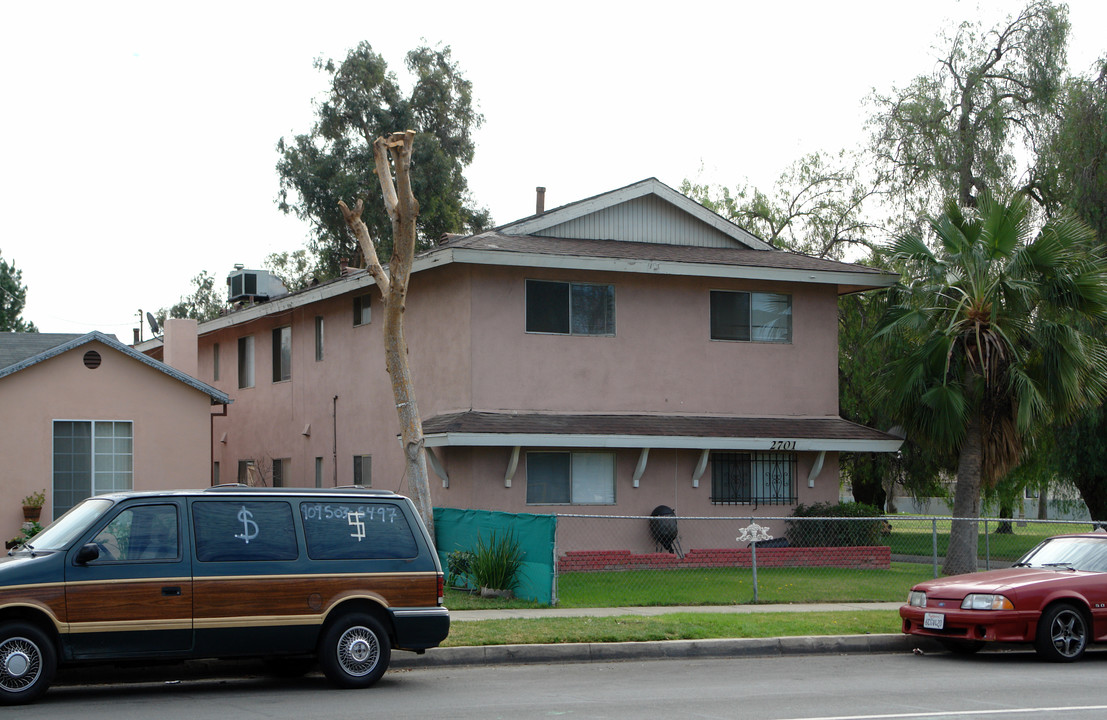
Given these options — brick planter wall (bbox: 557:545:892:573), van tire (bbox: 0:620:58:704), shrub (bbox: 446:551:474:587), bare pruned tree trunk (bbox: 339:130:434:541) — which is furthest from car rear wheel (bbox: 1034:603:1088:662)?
van tire (bbox: 0:620:58:704)

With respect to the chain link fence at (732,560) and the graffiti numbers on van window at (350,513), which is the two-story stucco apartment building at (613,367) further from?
the graffiti numbers on van window at (350,513)

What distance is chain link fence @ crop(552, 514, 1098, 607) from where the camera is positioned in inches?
732

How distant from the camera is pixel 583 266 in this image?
22.3 metres

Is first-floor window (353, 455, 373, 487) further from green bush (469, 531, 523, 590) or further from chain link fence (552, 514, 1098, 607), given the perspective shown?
green bush (469, 531, 523, 590)

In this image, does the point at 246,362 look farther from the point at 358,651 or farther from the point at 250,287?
the point at 358,651

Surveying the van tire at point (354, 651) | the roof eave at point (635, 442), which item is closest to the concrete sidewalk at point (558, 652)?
the van tire at point (354, 651)

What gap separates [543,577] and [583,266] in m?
7.51

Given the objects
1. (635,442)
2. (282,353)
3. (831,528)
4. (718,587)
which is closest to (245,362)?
(282,353)

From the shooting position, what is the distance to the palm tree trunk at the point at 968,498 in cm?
2125

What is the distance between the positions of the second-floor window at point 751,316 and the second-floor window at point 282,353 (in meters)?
11.6

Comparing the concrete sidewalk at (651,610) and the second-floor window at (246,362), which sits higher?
the second-floor window at (246,362)

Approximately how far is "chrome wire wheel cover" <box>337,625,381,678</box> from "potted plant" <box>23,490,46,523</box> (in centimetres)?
1214

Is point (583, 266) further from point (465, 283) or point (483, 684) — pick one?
point (483, 684)

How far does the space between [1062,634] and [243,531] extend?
8673 millimetres
